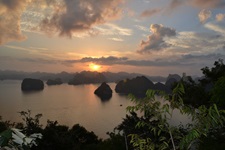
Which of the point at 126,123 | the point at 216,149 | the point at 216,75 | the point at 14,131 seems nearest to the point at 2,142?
the point at 14,131

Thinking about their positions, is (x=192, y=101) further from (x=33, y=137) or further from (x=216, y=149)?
(x=33, y=137)

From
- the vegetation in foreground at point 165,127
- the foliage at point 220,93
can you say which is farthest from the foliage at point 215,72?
the foliage at point 220,93

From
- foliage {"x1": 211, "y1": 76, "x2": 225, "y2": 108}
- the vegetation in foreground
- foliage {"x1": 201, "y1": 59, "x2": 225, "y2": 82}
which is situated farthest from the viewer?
foliage {"x1": 201, "y1": 59, "x2": 225, "y2": 82}

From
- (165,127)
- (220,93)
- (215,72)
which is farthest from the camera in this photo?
(215,72)

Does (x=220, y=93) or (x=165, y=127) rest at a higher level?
(x=165, y=127)

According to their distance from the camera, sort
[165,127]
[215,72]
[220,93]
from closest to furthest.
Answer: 1. [165,127]
2. [220,93]
3. [215,72]

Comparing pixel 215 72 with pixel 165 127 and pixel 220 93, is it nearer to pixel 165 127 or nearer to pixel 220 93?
pixel 220 93

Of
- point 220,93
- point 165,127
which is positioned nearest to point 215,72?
point 220,93

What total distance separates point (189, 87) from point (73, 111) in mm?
89172

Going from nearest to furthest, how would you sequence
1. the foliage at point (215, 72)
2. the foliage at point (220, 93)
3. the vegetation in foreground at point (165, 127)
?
1. the vegetation in foreground at point (165, 127)
2. the foliage at point (220, 93)
3. the foliage at point (215, 72)

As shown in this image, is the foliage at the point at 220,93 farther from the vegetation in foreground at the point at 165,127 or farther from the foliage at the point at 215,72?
the foliage at the point at 215,72

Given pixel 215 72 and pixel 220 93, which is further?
pixel 215 72

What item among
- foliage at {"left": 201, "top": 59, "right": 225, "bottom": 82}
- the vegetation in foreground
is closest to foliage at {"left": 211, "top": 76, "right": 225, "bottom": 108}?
the vegetation in foreground

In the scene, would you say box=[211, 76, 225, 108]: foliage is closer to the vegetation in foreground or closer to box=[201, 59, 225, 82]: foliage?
the vegetation in foreground
